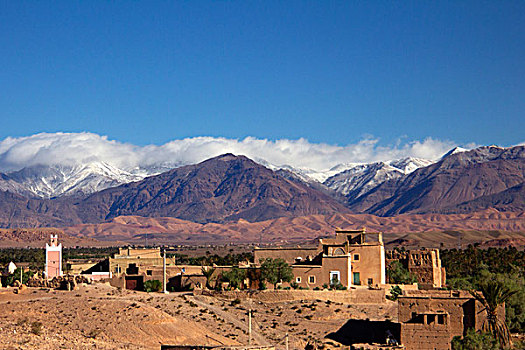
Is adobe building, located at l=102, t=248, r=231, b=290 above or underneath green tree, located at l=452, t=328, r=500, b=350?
above

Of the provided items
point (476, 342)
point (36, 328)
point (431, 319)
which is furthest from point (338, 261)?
point (36, 328)

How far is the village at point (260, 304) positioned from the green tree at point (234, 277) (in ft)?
0.26

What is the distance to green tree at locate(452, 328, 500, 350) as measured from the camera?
42094mm

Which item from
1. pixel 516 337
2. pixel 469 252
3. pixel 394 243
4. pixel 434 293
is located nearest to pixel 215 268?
pixel 434 293

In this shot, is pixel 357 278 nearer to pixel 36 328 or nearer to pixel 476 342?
pixel 476 342

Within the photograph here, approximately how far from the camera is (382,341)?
4847cm

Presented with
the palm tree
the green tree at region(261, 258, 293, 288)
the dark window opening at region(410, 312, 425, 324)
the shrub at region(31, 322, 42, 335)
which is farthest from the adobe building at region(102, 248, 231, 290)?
the palm tree

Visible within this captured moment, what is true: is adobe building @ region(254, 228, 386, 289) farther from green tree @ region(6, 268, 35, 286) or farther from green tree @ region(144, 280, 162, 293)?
green tree @ region(6, 268, 35, 286)

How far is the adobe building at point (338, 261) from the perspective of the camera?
60.8 m

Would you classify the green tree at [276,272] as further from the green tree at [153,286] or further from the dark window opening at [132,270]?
the dark window opening at [132,270]

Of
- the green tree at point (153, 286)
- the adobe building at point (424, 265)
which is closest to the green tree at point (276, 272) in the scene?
the green tree at point (153, 286)

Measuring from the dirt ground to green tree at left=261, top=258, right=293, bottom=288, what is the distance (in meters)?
4.55

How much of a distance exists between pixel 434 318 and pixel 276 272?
1783cm

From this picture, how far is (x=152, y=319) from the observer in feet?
152
